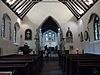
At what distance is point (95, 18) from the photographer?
51.2 ft

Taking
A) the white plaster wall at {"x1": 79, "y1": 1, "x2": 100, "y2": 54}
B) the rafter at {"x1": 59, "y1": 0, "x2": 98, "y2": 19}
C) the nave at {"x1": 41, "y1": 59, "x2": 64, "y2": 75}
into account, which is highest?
the rafter at {"x1": 59, "y1": 0, "x2": 98, "y2": 19}

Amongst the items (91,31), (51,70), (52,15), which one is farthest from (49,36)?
(51,70)

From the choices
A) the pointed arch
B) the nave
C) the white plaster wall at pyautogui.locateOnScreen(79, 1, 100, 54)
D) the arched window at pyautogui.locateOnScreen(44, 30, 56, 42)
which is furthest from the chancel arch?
the arched window at pyautogui.locateOnScreen(44, 30, 56, 42)

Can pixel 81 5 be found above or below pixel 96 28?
above

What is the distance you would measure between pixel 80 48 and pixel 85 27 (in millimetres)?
3487

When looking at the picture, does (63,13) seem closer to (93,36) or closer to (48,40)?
(93,36)

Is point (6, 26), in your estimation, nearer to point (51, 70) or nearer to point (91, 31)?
point (51, 70)

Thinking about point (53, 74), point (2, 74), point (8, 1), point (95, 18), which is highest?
point (8, 1)

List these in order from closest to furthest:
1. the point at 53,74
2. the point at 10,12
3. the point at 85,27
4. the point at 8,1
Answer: the point at 53,74, the point at 8,1, the point at 10,12, the point at 85,27

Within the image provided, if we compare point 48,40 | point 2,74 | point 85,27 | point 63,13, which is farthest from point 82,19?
point 48,40

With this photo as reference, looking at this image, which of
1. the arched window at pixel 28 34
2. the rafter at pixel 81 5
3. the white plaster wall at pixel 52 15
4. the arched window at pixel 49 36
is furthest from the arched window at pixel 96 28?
the arched window at pixel 49 36

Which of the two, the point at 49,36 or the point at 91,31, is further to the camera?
the point at 49,36

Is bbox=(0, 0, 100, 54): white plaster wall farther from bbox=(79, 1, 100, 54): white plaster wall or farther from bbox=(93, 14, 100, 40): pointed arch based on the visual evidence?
bbox=(93, 14, 100, 40): pointed arch

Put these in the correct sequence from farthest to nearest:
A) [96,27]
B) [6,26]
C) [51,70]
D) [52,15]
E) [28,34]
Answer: [52,15] < [28,34] < [96,27] < [6,26] < [51,70]
